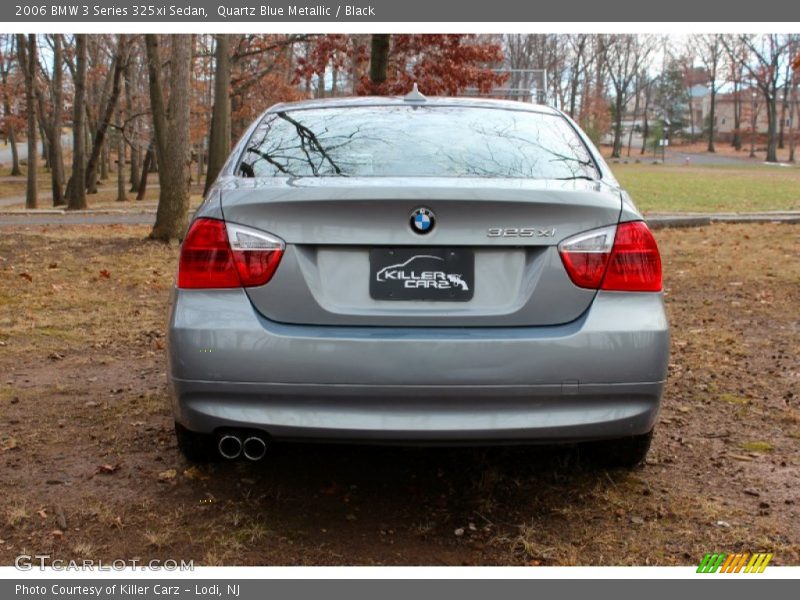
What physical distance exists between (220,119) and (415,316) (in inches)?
738

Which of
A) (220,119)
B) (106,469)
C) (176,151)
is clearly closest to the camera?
(106,469)

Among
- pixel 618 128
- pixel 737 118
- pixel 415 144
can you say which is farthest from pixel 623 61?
pixel 415 144

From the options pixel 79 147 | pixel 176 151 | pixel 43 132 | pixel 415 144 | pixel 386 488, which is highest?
pixel 43 132

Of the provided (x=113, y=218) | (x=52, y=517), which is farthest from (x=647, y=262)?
(x=113, y=218)

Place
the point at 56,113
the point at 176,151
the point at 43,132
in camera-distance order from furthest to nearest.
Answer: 1. the point at 43,132
2. the point at 56,113
3. the point at 176,151

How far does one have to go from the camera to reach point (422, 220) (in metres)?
2.99

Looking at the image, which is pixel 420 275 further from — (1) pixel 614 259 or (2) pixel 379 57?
(2) pixel 379 57

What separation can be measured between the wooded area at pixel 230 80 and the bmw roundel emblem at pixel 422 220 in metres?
9.13

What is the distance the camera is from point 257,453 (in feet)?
10.3

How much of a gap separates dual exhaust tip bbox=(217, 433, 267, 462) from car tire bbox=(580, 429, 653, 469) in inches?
56.4

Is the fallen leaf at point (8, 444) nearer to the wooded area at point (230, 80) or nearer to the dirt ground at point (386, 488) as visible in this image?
Answer: the dirt ground at point (386, 488)

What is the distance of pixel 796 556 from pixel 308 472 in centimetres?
196

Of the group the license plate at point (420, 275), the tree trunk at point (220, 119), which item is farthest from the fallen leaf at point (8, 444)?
the tree trunk at point (220, 119)

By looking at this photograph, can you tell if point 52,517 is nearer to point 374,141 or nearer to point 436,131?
point 374,141
